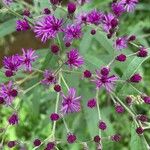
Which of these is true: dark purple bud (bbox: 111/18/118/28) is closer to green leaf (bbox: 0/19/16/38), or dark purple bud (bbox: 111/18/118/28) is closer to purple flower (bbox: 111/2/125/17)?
purple flower (bbox: 111/2/125/17)

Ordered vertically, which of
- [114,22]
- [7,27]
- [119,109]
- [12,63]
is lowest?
[119,109]

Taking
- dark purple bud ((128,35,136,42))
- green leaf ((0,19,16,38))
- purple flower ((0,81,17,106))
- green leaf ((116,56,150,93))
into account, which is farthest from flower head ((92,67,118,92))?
green leaf ((0,19,16,38))

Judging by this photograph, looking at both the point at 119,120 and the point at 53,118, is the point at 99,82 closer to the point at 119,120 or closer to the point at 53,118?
the point at 53,118

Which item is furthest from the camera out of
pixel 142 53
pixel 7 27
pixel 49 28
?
pixel 7 27

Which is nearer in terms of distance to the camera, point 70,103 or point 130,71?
point 70,103

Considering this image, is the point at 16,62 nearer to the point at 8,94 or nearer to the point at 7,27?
the point at 8,94

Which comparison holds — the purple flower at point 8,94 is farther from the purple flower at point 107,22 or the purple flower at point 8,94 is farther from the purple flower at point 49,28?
the purple flower at point 107,22

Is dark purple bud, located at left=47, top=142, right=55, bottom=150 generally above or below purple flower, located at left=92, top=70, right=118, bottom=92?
below

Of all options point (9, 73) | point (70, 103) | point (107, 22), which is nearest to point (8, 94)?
point (9, 73)

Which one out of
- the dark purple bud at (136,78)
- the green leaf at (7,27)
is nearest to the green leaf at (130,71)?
the dark purple bud at (136,78)

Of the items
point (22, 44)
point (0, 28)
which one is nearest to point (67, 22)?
point (0, 28)

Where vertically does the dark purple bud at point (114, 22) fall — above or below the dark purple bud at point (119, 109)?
above
